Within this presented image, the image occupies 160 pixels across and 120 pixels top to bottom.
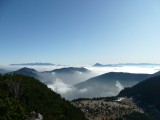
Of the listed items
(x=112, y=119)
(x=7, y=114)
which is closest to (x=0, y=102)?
(x=7, y=114)

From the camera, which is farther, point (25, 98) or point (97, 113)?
point (97, 113)

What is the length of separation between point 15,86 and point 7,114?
1598cm

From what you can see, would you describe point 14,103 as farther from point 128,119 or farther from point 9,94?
point 128,119

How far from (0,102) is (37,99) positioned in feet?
67.6

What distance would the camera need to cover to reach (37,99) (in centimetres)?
8681

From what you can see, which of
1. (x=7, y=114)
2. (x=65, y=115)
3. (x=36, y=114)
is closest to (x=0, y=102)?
(x=7, y=114)

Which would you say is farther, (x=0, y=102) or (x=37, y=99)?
(x=37, y=99)

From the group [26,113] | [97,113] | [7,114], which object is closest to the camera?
[7,114]

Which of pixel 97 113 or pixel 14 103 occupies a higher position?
pixel 14 103

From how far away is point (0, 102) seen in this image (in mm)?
67062

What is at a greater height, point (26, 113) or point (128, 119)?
point (26, 113)

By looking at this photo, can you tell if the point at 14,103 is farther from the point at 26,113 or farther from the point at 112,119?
the point at 112,119

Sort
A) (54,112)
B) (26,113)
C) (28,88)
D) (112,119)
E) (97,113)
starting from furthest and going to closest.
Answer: (97,113)
(112,119)
(28,88)
(54,112)
(26,113)

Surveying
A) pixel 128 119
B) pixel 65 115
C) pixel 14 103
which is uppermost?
pixel 14 103
